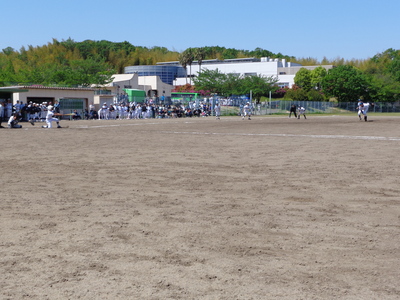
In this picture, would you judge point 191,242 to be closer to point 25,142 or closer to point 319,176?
point 319,176

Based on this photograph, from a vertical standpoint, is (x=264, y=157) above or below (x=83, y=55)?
below

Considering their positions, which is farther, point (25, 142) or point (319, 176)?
point (25, 142)

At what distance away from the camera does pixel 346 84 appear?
90000 millimetres

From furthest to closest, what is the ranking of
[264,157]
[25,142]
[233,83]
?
[233,83]
[25,142]
[264,157]

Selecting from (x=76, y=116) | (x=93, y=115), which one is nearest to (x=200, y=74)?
(x=93, y=115)

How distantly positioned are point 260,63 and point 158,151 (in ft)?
353

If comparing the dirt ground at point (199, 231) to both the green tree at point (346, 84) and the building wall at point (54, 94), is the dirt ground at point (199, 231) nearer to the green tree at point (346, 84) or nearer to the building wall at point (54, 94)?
the building wall at point (54, 94)

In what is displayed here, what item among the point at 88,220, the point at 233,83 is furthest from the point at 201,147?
the point at 233,83

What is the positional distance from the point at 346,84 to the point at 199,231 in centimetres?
8791

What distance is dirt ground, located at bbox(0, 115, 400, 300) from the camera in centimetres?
463

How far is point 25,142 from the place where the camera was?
67.4 feet

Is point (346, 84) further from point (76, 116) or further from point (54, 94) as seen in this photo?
point (76, 116)

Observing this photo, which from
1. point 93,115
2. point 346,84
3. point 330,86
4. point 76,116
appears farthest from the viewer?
point 330,86

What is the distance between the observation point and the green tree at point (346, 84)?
9069cm
